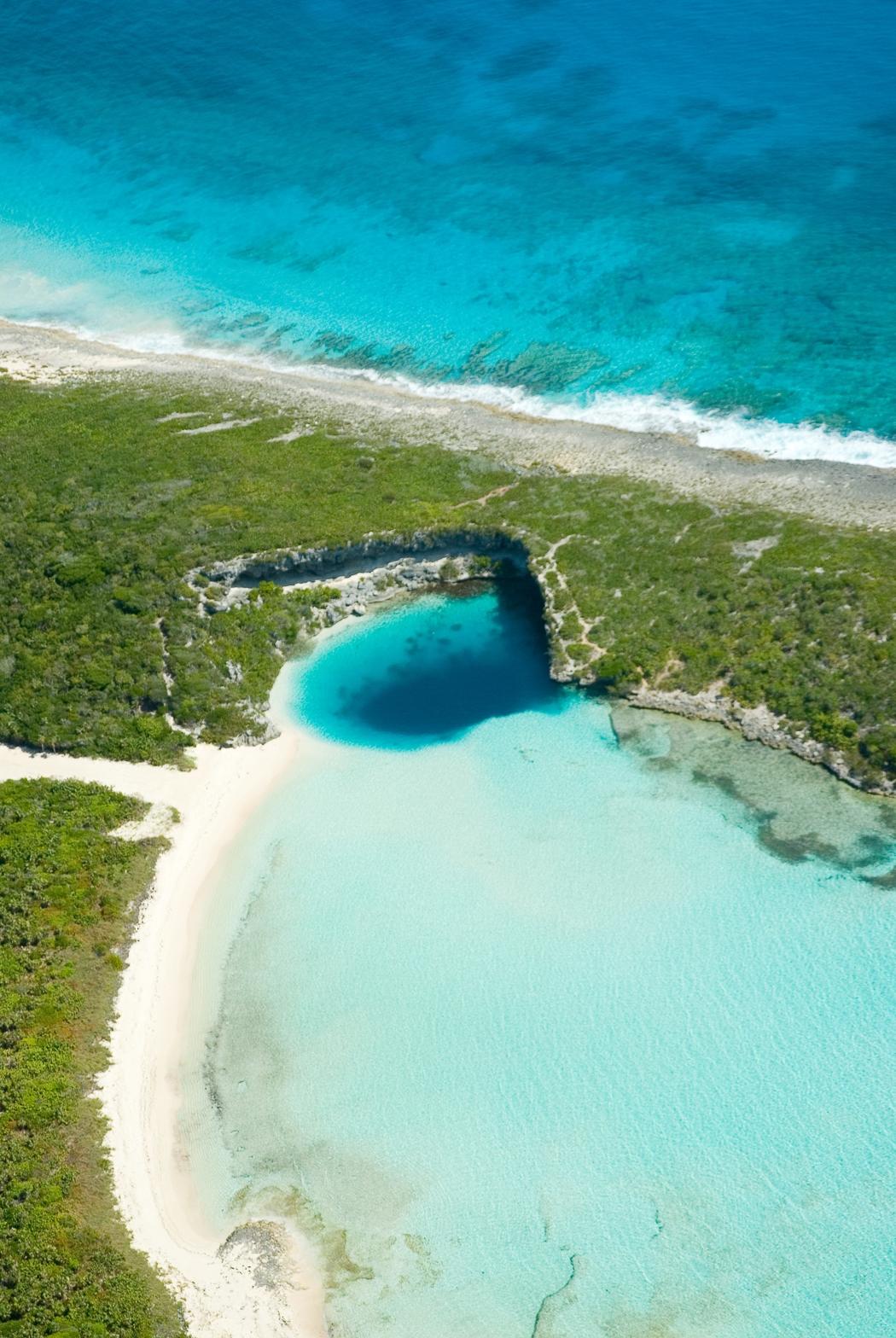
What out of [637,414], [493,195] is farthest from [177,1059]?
[493,195]

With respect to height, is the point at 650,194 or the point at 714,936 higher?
the point at 650,194

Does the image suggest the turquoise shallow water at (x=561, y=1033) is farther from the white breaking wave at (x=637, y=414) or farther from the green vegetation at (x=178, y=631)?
the white breaking wave at (x=637, y=414)

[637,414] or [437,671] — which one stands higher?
[637,414]

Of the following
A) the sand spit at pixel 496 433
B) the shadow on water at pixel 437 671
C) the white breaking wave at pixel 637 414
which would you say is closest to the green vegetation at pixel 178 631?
the shadow on water at pixel 437 671

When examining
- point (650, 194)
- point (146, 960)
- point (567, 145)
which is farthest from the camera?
point (567, 145)

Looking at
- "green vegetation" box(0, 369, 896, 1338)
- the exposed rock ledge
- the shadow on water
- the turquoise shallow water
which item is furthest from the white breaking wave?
the turquoise shallow water

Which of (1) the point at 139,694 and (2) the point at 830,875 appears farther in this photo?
(1) the point at 139,694

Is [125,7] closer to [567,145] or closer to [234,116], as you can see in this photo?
[234,116]

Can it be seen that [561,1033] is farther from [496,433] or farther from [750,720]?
[496,433]

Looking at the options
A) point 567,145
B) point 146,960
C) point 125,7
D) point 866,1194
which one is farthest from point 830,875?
point 125,7
